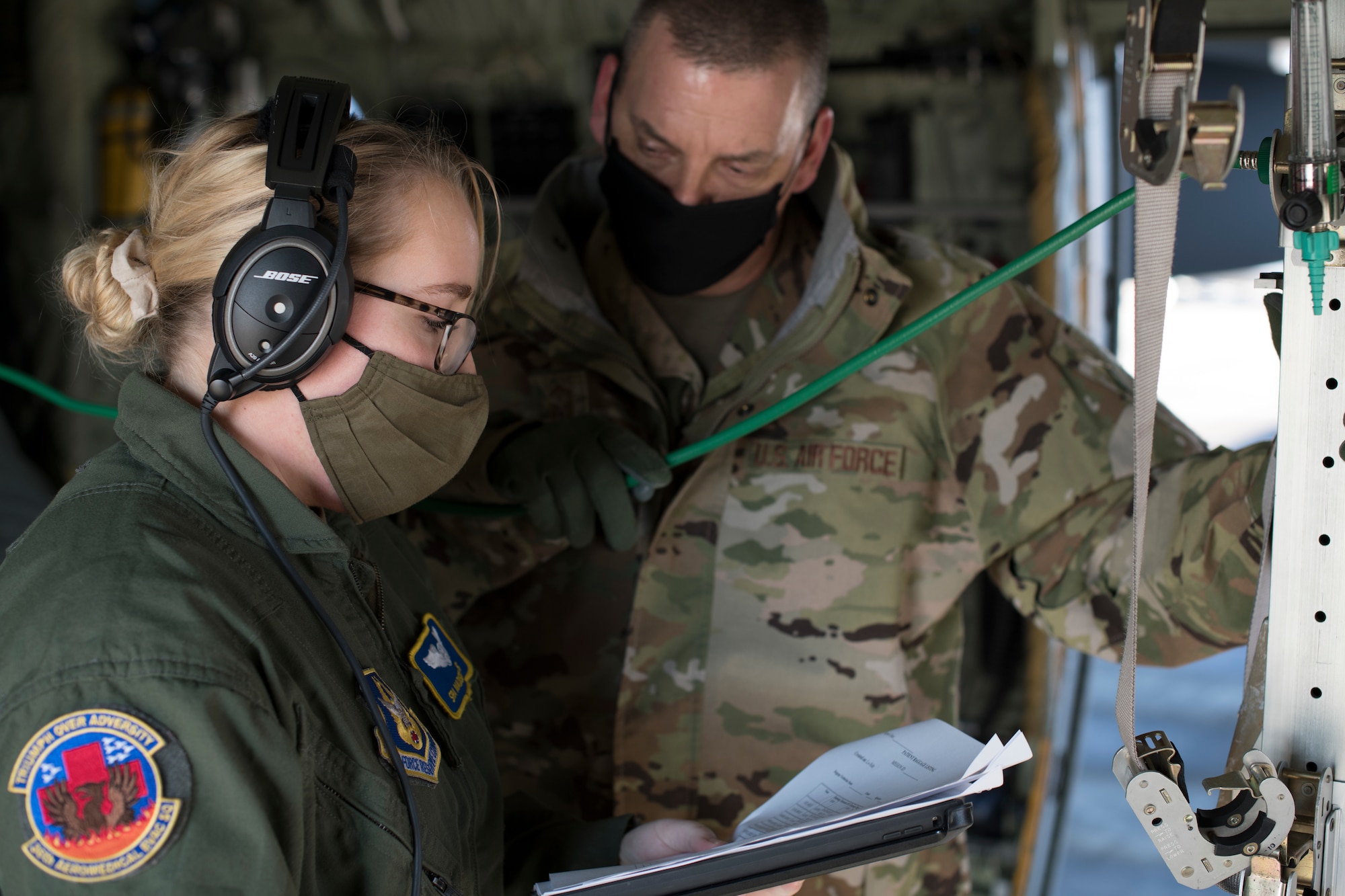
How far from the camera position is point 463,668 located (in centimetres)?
135

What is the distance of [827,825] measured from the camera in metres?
1.00

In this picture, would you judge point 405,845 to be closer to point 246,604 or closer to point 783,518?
point 246,604

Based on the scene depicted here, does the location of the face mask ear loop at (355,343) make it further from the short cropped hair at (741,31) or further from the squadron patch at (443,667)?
the short cropped hair at (741,31)

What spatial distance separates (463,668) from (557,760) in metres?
0.64

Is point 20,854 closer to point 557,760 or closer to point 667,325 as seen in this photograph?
point 557,760

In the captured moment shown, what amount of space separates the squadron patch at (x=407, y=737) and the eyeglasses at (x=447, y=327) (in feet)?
1.05

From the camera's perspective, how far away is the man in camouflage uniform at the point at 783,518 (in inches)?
68.7

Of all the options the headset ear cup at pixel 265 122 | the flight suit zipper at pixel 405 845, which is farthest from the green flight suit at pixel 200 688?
the headset ear cup at pixel 265 122

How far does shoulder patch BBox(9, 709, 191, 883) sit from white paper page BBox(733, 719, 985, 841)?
0.53 m

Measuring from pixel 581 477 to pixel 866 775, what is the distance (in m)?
0.71

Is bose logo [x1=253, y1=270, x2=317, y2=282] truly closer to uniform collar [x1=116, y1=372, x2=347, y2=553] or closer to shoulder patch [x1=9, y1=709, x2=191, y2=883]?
uniform collar [x1=116, y1=372, x2=347, y2=553]

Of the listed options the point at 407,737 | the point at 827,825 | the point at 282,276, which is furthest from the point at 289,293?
the point at 827,825

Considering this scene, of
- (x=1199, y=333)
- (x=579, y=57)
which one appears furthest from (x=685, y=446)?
(x=1199, y=333)

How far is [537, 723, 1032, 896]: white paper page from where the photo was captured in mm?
968
